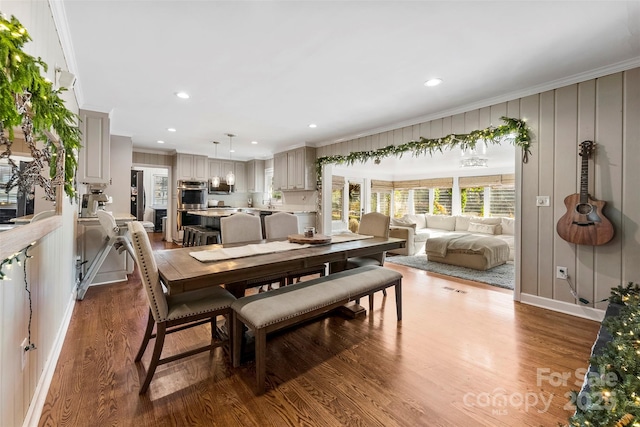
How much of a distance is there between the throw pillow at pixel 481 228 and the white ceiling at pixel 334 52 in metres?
4.22

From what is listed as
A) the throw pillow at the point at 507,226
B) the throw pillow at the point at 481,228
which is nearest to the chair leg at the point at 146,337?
the throw pillow at the point at 481,228

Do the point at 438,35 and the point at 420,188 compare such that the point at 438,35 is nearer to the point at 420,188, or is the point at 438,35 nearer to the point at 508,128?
the point at 508,128

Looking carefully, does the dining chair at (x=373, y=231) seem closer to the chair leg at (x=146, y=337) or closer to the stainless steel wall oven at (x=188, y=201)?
the chair leg at (x=146, y=337)

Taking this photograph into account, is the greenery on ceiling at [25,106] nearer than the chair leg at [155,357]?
Yes

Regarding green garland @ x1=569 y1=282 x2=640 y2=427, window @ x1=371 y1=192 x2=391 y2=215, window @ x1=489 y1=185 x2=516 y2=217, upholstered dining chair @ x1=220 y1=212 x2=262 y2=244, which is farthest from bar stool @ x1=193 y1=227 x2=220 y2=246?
window @ x1=489 y1=185 x2=516 y2=217

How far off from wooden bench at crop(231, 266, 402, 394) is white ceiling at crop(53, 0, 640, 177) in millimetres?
1911

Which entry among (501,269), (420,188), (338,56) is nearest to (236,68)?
(338,56)

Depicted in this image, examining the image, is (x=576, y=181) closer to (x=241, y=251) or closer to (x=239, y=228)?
(x=241, y=251)

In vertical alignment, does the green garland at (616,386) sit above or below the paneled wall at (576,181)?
below

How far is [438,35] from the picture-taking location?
214cm

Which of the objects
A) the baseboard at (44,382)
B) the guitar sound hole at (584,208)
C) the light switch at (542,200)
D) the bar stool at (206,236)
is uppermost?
the light switch at (542,200)

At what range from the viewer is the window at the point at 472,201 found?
7.91 metres

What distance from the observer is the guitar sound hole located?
2.70 meters

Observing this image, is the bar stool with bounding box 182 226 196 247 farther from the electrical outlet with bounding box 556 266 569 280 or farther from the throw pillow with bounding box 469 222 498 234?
the throw pillow with bounding box 469 222 498 234
